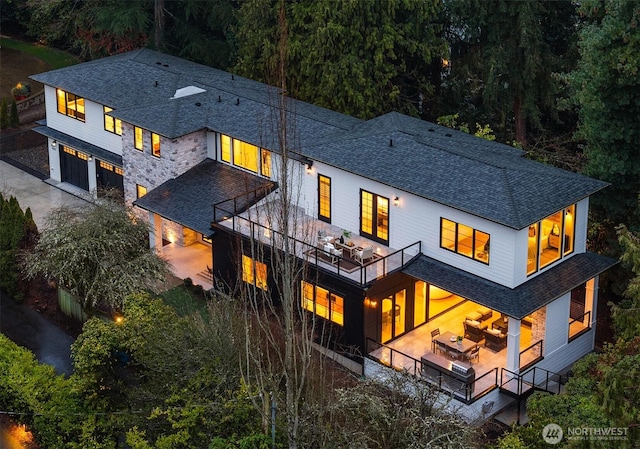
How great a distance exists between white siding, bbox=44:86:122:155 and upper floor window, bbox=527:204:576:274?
20230mm

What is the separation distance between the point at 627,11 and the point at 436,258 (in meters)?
10.4

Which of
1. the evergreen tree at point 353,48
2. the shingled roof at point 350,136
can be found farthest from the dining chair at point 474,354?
the evergreen tree at point 353,48

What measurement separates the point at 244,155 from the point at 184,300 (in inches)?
253

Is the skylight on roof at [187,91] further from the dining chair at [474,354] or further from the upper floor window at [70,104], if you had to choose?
the dining chair at [474,354]

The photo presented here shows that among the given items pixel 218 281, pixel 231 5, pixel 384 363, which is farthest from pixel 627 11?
pixel 231 5

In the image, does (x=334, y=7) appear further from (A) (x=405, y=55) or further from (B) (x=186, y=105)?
(B) (x=186, y=105)

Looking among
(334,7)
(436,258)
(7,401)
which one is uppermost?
(334,7)

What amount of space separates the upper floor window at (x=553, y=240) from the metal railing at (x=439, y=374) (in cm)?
387

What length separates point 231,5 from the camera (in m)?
55.5

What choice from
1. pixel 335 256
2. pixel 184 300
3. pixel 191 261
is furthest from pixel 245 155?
pixel 335 256

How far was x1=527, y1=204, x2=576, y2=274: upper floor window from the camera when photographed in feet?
111

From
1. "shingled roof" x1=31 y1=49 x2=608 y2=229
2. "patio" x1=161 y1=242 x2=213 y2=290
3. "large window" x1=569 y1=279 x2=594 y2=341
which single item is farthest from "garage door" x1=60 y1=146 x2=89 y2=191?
"large window" x1=569 y1=279 x2=594 y2=341

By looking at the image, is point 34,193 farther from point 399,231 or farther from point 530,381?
point 530,381

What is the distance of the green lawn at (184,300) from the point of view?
125 feet
